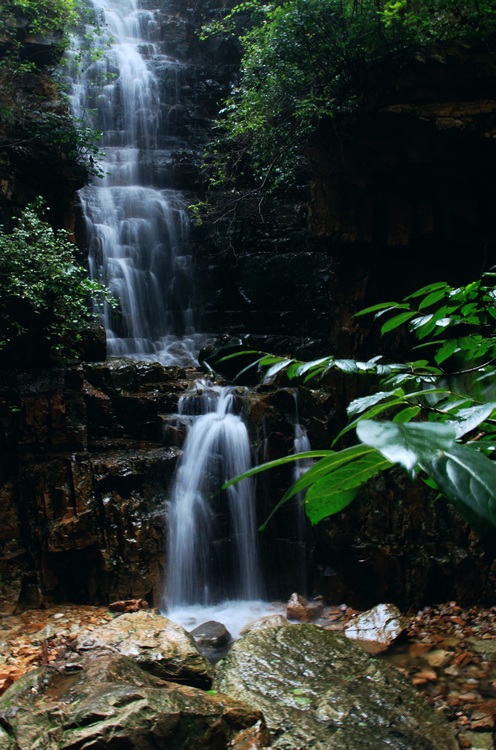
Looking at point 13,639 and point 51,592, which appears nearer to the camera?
point 13,639

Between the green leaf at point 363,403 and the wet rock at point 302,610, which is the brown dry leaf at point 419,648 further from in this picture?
the green leaf at point 363,403

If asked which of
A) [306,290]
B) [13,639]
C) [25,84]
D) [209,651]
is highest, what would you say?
[25,84]

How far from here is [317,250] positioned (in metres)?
12.4

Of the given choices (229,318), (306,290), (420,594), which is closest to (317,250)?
(306,290)

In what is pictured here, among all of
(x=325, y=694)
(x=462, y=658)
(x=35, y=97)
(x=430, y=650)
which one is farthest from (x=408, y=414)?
(x=35, y=97)

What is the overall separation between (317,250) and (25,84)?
6777 millimetres

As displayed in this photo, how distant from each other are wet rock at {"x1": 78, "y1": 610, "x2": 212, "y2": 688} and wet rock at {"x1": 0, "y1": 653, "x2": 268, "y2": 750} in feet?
1.03

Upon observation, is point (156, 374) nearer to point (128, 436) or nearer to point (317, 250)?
point (128, 436)

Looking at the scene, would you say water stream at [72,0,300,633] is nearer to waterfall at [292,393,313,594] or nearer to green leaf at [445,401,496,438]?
waterfall at [292,393,313,594]

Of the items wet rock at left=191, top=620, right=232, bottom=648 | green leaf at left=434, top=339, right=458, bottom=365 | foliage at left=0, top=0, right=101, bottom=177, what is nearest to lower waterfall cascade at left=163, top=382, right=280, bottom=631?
wet rock at left=191, top=620, right=232, bottom=648

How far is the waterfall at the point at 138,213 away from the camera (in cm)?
1210

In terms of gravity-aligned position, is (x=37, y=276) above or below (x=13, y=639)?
above

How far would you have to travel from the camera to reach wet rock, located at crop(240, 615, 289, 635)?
5.96 meters

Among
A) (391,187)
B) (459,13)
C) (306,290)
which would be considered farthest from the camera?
(306,290)
